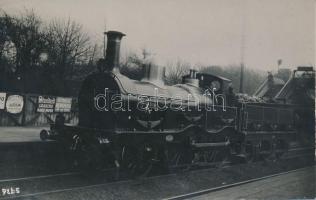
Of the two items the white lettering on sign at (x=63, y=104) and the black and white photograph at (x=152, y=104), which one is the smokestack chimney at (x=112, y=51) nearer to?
the black and white photograph at (x=152, y=104)

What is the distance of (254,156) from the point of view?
8945 millimetres

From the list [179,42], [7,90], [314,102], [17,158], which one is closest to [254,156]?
[314,102]

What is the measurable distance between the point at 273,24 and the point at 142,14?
2700mm

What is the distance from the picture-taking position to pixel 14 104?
9.95 m

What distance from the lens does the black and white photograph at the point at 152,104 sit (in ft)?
18.2

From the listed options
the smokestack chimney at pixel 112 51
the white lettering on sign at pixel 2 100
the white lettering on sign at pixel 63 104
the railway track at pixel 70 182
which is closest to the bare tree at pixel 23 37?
the smokestack chimney at pixel 112 51

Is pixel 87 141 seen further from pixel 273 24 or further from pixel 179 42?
pixel 273 24

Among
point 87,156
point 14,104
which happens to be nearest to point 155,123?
point 87,156

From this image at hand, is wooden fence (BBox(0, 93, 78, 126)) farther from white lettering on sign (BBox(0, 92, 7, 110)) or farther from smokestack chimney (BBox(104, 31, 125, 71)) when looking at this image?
smokestack chimney (BBox(104, 31, 125, 71))

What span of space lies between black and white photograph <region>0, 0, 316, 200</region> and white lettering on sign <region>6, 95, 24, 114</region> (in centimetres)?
61

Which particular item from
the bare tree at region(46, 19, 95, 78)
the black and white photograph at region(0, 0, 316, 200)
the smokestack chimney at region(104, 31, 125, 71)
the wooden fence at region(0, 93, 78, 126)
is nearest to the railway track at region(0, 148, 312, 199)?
the black and white photograph at region(0, 0, 316, 200)

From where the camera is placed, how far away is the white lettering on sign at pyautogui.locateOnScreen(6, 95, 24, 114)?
32.1ft

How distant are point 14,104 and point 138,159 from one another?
5302 millimetres

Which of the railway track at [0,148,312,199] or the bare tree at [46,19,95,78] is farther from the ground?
the bare tree at [46,19,95,78]
